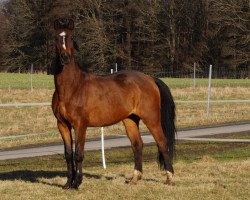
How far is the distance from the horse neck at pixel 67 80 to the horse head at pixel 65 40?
0.27 metres

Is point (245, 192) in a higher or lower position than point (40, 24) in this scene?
lower

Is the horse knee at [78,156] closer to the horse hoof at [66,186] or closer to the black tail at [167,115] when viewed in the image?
the horse hoof at [66,186]

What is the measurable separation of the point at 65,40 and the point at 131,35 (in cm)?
5020

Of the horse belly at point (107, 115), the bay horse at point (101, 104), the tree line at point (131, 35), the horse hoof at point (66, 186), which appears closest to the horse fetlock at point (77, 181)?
the bay horse at point (101, 104)

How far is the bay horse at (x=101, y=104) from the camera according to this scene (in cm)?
913

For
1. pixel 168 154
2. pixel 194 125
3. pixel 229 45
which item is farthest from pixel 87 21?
pixel 168 154

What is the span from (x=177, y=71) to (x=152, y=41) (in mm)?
4742

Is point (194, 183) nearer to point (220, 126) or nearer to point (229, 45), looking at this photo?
point (220, 126)

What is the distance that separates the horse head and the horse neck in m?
0.27

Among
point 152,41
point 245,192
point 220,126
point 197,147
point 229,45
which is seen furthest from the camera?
point 152,41

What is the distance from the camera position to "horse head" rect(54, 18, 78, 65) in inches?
353

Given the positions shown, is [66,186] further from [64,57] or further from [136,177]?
[64,57]

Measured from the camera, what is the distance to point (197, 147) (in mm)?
16531

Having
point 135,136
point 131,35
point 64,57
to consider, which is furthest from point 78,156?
point 131,35
